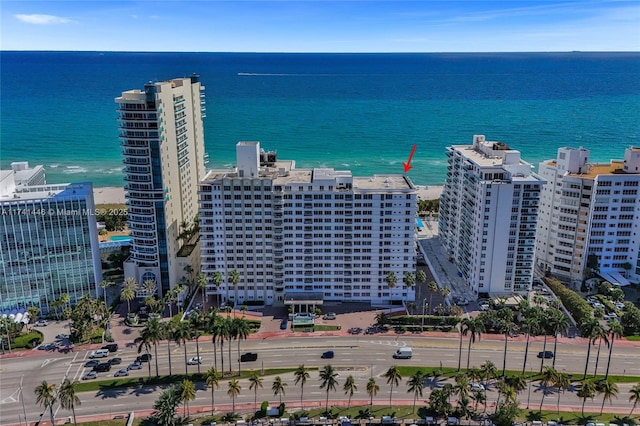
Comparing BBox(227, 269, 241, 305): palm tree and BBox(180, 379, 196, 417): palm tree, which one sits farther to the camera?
BBox(227, 269, 241, 305): palm tree

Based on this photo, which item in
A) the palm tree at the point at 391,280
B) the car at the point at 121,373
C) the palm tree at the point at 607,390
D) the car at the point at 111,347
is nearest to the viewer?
the palm tree at the point at 607,390

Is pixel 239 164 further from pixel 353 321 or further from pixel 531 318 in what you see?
pixel 531 318

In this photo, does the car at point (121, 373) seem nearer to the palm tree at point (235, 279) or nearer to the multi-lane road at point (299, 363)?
the multi-lane road at point (299, 363)

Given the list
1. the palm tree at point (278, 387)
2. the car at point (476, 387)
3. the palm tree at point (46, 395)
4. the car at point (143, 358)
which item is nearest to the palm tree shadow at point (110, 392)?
the car at point (143, 358)

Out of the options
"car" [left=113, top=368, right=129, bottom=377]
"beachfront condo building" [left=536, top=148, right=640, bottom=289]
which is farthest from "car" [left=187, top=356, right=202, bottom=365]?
"beachfront condo building" [left=536, top=148, right=640, bottom=289]

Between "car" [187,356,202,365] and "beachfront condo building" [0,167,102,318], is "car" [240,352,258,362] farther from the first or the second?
"beachfront condo building" [0,167,102,318]
